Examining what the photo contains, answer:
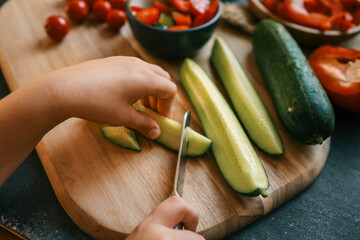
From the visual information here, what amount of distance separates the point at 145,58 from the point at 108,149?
2.02ft

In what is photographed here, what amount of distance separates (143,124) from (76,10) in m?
0.96

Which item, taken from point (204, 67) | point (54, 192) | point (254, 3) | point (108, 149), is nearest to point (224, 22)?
point (254, 3)

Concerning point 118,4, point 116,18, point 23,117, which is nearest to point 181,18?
point 116,18

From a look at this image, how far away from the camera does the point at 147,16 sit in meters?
1.58

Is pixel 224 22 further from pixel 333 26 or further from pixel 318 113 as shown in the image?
pixel 318 113

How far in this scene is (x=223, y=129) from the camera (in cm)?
129

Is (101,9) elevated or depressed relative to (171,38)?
elevated

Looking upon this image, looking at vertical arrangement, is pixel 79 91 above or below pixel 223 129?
above

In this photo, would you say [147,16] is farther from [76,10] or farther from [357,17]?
[357,17]

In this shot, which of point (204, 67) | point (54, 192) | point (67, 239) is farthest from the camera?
point (204, 67)

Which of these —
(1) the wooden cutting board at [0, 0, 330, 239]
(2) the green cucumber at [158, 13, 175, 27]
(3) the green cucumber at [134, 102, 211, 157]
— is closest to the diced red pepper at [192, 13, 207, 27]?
(2) the green cucumber at [158, 13, 175, 27]

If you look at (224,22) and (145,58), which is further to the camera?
(224,22)

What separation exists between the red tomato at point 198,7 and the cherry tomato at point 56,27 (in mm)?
701

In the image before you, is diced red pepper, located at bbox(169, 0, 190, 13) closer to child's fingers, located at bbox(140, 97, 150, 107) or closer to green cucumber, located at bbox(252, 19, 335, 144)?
green cucumber, located at bbox(252, 19, 335, 144)
